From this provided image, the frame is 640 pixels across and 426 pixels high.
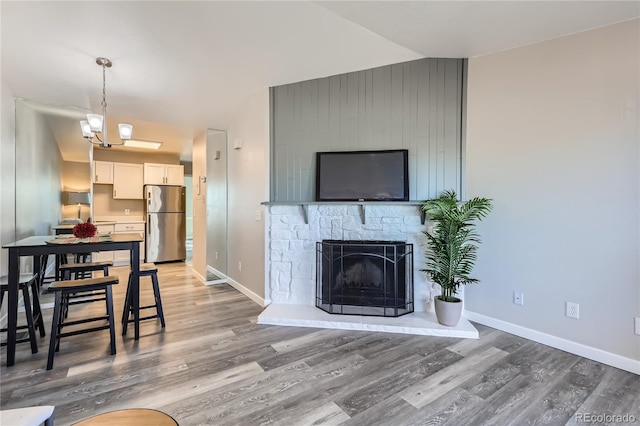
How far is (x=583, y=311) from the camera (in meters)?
2.38

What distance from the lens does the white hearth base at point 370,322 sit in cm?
271

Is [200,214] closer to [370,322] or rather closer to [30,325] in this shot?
[30,325]

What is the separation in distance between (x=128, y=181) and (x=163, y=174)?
67 cm

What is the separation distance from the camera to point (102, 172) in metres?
6.00

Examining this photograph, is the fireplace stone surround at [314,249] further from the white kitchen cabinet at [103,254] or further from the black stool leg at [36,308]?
the white kitchen cabinet at [103,254]

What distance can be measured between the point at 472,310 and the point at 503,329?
1.00 ft

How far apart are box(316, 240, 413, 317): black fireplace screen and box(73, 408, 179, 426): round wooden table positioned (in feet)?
7.34

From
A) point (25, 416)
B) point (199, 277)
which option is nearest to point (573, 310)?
point (25, 416)

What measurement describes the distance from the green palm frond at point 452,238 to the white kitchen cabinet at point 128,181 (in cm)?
596

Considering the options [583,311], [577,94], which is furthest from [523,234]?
[577,94]

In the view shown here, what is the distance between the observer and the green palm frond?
271 centimetres

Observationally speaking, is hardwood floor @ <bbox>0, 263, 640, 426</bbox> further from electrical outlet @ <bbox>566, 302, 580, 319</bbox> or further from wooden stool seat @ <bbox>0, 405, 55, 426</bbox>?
wooden stool seat @ <bbox>0, 405, 55, 426</bbox>

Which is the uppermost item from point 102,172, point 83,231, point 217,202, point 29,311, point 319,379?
point 102,172

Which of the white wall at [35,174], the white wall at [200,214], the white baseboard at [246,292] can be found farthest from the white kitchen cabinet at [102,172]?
the white baseboard at [246,292]
